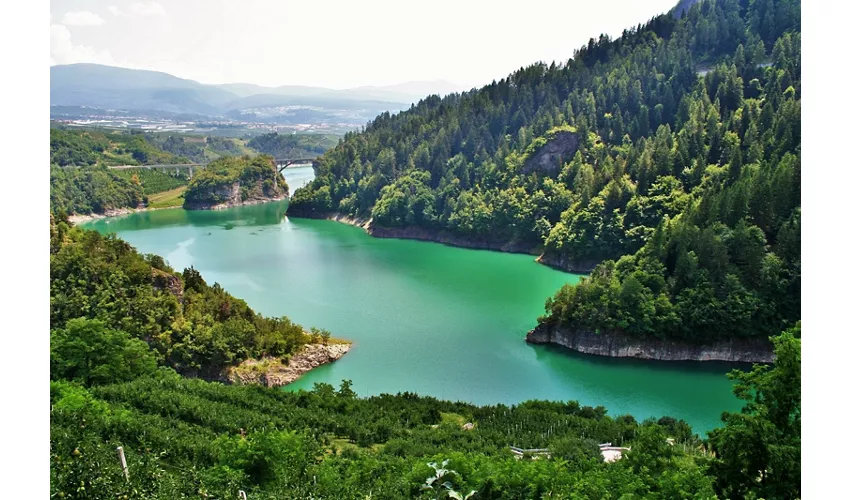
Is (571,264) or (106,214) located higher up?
(571,264)

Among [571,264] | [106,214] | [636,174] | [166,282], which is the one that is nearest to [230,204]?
[106,214]

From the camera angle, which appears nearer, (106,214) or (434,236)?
(434,236)

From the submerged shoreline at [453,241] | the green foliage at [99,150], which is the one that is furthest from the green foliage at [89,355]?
the green foliage at [99,150]

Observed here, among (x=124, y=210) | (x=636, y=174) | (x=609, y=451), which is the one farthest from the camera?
(x=124, y=210)

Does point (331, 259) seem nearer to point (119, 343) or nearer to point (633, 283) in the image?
point (633, 283)

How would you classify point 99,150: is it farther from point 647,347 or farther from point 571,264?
point 647,347

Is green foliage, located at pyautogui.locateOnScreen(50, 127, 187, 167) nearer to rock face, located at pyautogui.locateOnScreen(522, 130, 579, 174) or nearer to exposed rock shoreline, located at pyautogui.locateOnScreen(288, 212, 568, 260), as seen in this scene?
exposed rock shoreline, located at pyautogui.locateOnScreen(288, 212, 568, 260)
